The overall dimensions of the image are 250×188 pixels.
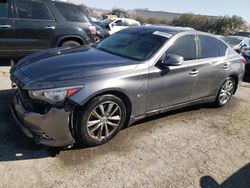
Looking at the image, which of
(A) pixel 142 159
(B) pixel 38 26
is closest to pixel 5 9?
(B) pixel 38 26

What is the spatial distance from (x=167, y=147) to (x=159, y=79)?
0.97 m

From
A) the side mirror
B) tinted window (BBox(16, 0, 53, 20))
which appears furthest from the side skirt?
tinted window (BBox(16, 0, 53, 20))

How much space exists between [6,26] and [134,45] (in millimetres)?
4024

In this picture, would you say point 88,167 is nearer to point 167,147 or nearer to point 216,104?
point 167,147

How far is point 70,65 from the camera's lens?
12.0 feet

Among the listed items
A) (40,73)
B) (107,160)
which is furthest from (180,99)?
(40,73)

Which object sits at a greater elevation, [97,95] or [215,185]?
[97,95]

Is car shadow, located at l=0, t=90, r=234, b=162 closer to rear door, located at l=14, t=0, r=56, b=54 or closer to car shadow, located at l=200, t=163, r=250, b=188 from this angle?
car shadow, located at l=200, t=163, r=250, b=188

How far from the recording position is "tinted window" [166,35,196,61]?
435cm

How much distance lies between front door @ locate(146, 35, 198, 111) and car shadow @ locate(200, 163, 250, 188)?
4.29 ft

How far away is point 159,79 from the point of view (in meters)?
4.05

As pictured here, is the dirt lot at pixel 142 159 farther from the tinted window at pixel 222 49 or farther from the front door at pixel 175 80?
the tinted window at pixel 222 49

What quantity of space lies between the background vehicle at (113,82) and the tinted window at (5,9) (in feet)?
10.7

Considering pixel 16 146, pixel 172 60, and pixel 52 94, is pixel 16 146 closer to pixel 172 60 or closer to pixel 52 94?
pixel 52 94
